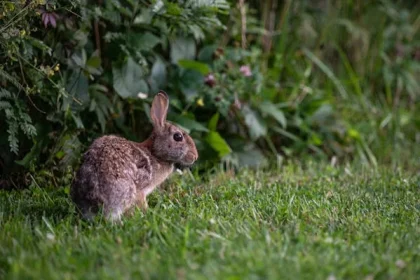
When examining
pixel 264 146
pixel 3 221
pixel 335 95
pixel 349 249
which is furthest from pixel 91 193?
pixel 335 95

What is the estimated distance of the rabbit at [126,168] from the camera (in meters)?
4.32

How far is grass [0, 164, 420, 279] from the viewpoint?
3189 mm

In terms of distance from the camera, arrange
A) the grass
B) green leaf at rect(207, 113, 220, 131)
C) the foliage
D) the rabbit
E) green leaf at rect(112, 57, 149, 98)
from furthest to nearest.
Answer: green leaf at rect(207, 113, 220, 131) < green leaf at rect(112, 57, 149, 98) < the foliage < the rabbit < the grass

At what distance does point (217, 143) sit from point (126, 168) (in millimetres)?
1970

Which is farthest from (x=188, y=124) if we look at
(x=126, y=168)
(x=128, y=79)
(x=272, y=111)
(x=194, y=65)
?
(x=126, y=168)

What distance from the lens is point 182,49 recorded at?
6.54 metres

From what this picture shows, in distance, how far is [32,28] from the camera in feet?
16.5

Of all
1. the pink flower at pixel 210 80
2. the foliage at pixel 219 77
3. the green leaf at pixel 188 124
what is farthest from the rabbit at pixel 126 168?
the pink flower at pixel 210 80

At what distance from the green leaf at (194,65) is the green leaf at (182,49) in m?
0.07

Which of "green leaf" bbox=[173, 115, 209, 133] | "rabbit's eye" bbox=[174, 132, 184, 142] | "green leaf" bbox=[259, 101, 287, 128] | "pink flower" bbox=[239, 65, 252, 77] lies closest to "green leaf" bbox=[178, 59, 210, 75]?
"pink flower" bbox=[239, 65, 252, 77]

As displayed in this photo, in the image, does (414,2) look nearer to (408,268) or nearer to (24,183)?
(24,183)

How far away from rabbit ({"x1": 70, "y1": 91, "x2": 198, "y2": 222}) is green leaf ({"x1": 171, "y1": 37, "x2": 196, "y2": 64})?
4.88 feet

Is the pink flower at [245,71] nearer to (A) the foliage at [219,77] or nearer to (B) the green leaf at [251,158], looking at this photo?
(A) the foliage at [219,77]

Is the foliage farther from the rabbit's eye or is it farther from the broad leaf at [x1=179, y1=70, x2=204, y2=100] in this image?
the rabbit's eye
